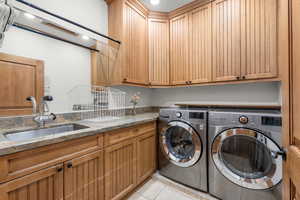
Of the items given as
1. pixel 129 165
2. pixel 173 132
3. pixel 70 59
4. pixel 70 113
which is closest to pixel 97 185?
pixel 129 165

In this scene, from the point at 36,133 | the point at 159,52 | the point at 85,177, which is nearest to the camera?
the point at 85,177

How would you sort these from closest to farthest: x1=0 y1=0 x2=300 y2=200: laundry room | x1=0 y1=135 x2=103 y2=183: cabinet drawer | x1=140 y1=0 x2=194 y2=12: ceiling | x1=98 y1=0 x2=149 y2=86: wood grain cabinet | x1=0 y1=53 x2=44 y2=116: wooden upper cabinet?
x1=0 y1=135 x2=103 y2=183: cabinet drawer, x1=0 y1=0 x2=300 y2=200: laundry room, x1=0 y1=53 x2=44 y2=116: wooden upper cabinet, x1=98 y1=0 x2=149 y2=86: wood grain cabinet, x1=140 y1=0 x2=194 y2=12: ceiling

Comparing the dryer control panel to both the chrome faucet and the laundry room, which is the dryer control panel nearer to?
the laundry room

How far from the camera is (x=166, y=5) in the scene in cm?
211

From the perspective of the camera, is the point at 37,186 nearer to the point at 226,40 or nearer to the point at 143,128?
the point at 143,128

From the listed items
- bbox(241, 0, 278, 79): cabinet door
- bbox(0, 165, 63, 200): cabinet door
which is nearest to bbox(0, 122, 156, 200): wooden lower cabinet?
bbox(0, 165, 63, 200): cabinet door

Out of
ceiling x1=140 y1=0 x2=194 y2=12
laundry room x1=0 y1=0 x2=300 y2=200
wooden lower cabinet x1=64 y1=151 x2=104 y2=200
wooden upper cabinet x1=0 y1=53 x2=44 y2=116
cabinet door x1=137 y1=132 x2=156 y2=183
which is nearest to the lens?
laundry room x1=0 y1=0 x2=300 y2=200

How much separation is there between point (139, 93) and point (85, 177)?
161cm

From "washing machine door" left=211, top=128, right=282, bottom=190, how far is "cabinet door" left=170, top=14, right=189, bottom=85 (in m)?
1.07

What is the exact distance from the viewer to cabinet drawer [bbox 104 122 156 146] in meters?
1.32

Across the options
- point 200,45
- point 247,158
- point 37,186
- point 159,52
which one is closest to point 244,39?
point 200,45

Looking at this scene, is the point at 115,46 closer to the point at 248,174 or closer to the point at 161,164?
the point at 161,164

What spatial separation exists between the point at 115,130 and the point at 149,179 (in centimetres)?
106

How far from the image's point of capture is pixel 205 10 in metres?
1.94
